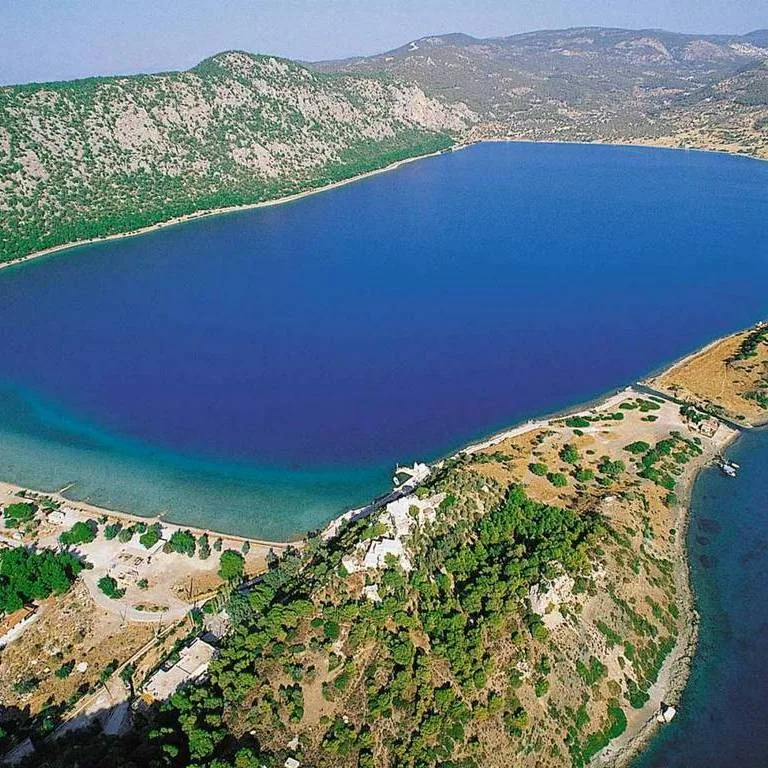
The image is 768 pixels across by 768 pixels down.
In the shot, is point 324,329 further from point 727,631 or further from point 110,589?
point 727,631

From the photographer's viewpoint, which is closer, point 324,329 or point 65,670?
point 65,670

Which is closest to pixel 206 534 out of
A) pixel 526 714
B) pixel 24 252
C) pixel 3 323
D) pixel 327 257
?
pixel 526 714

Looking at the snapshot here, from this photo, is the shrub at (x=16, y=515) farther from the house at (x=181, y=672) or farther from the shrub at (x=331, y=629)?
the shrub at (x=331, y=629)

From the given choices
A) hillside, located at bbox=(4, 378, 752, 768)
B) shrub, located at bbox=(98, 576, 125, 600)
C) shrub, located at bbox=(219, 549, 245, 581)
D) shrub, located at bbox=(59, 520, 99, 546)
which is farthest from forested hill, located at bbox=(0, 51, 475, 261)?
hillside, located at bbox=(4, 378, 752, 768)

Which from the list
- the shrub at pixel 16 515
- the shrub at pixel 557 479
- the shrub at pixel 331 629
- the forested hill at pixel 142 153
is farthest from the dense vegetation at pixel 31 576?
the forested hill at pixel 142 153

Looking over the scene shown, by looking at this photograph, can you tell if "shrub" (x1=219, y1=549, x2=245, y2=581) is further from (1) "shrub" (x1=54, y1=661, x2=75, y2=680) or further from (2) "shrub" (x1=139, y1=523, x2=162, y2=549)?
(1) "shrub" (x1=54, y1=661, x2=75, y2=680)

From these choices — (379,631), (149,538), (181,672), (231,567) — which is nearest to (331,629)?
(379,631)
